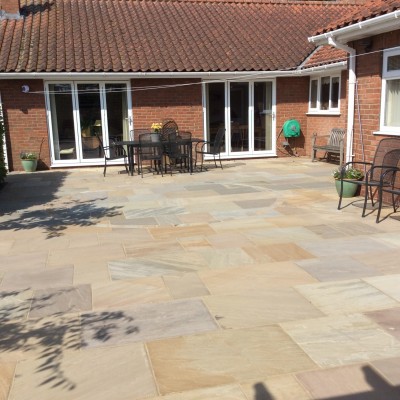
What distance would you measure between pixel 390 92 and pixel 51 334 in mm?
6329

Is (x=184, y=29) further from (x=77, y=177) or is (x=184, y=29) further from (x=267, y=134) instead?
(x=77, y=177)

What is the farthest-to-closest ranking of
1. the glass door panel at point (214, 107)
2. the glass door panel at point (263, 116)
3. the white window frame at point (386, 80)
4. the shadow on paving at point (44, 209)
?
the glass door panel at point (263, 116), the glass door panel at point (214, 107), the white window frame at point (386, 80), the shadow on paving at point (44, 209)

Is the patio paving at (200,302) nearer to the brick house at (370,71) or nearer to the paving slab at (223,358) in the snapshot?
the paving slab at (223,358)

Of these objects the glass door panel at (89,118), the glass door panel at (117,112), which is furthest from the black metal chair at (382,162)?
the glass door panel at (89,118)

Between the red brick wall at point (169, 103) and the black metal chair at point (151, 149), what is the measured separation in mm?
1485

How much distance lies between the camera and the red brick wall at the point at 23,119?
12.4 meters

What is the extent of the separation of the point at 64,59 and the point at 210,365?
438 inches

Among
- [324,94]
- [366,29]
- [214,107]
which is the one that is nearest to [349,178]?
[366,29]

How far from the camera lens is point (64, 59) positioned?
492 inches

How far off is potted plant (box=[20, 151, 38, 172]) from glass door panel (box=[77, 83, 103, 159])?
1.34m

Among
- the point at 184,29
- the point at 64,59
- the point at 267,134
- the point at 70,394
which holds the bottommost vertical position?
the point at 70,394

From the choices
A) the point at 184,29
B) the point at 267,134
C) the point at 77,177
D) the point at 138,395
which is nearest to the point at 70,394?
the point at 138,395

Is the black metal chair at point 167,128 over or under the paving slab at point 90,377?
over

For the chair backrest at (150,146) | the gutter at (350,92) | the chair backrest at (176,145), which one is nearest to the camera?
the gutter at (350,92)
